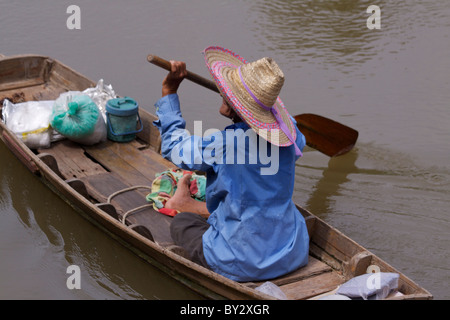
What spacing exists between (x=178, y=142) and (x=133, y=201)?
1.32 m

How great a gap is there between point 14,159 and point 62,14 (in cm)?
436

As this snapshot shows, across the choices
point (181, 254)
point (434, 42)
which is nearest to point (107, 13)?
point (434, 42)

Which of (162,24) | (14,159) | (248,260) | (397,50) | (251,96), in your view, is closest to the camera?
(251,96)

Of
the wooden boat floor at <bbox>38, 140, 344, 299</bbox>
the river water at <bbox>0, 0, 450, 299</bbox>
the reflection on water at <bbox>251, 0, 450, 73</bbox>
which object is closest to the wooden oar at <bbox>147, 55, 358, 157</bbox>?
the river water at <bbox>0, 0, 450, 299</bbox>

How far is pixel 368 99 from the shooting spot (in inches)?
275

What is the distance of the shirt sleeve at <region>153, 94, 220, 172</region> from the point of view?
10.9ft

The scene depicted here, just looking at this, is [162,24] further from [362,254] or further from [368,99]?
[362,254]

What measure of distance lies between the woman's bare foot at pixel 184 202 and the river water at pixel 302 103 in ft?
1.68

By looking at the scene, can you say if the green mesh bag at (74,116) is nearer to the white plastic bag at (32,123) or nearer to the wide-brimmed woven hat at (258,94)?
the white plastic bag at (32,123)

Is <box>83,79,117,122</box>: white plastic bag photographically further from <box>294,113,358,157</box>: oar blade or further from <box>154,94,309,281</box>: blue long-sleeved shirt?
<box>154,94,309,281</box>: blue long-sleeved shirt

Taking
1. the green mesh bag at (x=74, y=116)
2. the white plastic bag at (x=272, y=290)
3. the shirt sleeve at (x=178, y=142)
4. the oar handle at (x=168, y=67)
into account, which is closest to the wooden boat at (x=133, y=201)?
the white plastic bag at (x=272, y=290)

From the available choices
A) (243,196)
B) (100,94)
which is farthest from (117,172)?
(243,196)

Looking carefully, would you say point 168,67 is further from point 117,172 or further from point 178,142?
point 117,172

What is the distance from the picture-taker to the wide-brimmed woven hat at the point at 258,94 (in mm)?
3125
